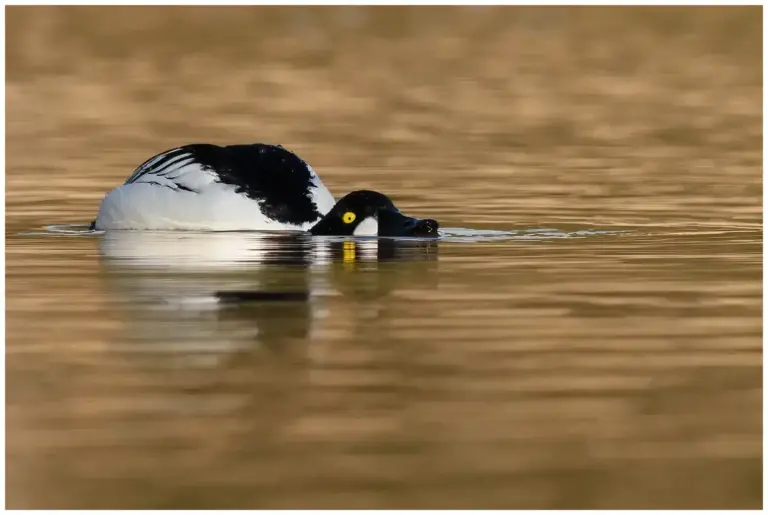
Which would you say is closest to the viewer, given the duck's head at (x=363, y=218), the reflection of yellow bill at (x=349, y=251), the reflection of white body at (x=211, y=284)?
the reflection of white body at (x=211, y=284)

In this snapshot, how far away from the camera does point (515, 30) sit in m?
36.9

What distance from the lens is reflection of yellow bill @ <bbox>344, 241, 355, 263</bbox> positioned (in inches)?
528

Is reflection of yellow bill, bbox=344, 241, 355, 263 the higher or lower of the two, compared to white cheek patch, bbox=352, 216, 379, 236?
lower

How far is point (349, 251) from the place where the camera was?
13992 mm

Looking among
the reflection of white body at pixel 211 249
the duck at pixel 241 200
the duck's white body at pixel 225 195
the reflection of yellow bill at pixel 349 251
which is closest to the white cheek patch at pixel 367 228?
the duck at pixel 241 200

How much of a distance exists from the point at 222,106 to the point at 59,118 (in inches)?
97.6

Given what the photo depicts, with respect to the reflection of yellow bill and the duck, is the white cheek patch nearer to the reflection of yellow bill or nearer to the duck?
the duck

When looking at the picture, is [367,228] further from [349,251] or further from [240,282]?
[240,282]

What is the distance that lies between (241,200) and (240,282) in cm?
364

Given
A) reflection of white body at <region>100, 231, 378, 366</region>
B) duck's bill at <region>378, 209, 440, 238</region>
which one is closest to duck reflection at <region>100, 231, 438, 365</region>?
reflection of white body at <region>100, 231, 378, 366</region>

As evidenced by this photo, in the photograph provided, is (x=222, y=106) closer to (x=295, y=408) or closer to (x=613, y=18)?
(x=613, y=18)

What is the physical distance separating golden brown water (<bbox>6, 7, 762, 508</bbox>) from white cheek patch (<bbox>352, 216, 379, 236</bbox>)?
42 centimetres

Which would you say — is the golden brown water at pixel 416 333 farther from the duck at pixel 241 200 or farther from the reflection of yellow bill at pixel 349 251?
the duck at pixel 241 200

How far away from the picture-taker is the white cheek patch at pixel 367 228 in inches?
592
